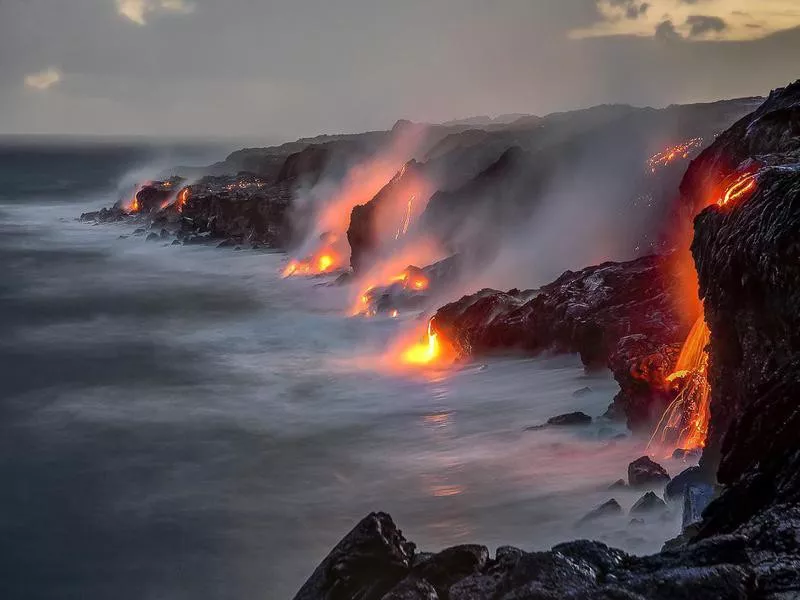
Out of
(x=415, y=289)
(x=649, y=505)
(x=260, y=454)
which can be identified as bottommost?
(x=260, y=454)

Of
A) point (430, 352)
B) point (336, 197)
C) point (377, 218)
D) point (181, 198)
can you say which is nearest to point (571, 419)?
point (430, 352)

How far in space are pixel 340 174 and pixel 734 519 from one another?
172 feet

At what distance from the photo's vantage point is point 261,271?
139 ft

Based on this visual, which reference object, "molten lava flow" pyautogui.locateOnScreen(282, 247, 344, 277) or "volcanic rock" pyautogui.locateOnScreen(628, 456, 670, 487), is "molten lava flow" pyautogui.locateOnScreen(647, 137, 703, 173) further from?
"volcanic rock" pyautogui.locateOnScreen(628, 456, 670, 487)

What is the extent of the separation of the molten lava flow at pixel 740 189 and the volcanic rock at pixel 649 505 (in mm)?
4261

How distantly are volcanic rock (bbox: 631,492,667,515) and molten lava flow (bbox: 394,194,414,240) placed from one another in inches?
995

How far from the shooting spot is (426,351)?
2322cm

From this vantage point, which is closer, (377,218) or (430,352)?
(430,352)

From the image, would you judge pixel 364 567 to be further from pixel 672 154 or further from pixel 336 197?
pixel 336 197

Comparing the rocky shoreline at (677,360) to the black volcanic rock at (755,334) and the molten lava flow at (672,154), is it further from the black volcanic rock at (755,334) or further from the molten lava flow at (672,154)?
the molten lava flow at (672,154)

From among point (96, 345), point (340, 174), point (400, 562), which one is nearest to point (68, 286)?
point (96, 345)

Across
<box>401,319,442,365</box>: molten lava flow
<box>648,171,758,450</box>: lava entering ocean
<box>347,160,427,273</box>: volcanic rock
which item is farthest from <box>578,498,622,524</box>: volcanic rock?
<box>347,160,427,273</box>: volcanic rock

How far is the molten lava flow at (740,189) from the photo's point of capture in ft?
35.1

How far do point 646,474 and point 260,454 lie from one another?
8.41 metres
